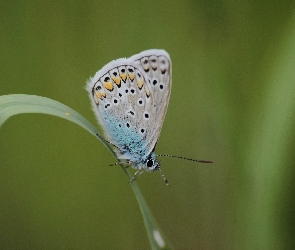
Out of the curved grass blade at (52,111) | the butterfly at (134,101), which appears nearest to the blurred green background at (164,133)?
the butterfly at (134,101)

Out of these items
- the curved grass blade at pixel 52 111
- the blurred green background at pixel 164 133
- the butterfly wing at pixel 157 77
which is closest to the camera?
the curved grass blade at pixel 52 111

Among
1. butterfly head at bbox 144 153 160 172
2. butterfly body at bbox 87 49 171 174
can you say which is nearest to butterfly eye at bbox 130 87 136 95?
butterfly body at bbox 87 49 171 174

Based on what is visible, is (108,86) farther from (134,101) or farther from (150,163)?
(150,163)

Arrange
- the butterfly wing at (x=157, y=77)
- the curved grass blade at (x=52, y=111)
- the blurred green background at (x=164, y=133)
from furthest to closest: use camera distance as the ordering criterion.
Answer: the blurred green background at (x=164, y=133), the butterfly wing at (x=157, y=77), the curved grass blade at (x=52, y=111)

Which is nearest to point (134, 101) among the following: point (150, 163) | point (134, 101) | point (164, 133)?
point (134, 101)

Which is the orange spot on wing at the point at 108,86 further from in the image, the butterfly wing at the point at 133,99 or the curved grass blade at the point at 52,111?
the curved grass blade at the point at 52,111

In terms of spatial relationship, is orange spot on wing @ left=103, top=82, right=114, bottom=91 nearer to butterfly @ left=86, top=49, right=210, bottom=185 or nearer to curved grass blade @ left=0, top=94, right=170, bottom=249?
butterfly @ left=86, top=49, right=210, bottom=185

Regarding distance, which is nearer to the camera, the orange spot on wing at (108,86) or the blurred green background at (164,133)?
the orange spot on wing at (108,86)

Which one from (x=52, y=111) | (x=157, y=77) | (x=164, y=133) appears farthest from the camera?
(x=164, y=133)
